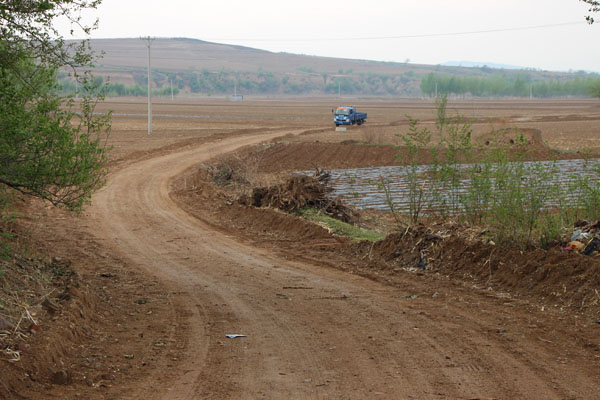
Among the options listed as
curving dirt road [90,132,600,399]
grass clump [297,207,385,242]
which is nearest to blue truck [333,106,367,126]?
grass clump [297,207,385,242]

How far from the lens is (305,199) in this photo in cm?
1798

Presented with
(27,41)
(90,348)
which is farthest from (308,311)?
(27,41)

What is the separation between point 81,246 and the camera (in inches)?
572

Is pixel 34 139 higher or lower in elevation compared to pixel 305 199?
higher

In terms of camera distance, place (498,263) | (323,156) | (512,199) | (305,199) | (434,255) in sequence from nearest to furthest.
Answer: (498,263) < (512,199) < (434,255) < (305,199) < (323,156)

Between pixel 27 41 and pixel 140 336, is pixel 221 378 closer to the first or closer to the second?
pixel 140 336

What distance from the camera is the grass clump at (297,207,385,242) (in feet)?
Answer: 50.1

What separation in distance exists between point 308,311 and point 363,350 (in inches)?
78.1

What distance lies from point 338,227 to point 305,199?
7.53 ft

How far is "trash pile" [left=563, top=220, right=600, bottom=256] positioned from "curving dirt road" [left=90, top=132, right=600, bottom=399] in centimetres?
193

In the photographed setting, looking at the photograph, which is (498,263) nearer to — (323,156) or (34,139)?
(34,139)

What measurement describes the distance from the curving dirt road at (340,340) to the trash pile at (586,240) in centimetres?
193

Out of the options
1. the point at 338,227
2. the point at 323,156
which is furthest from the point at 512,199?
the point at 323,156

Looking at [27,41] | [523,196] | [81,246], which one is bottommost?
[81,246]
